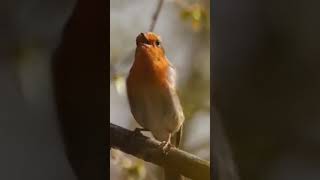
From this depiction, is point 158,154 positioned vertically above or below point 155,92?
below

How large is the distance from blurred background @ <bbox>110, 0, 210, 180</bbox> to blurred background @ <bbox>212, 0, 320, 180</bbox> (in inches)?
1.1

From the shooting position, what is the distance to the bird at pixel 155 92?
1.08 meters

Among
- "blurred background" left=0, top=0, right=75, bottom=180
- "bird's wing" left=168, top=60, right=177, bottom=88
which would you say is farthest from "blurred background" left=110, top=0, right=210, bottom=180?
"blurred background" left=0, top=0, right=75, bottom=180

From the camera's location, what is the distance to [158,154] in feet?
3.56

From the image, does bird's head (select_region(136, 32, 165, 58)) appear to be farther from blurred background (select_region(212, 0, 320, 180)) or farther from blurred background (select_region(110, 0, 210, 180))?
blurred background (select_region(212, 0, 320, 180))

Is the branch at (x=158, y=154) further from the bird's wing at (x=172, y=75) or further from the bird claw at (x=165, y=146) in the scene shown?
the bird's wing at (x=172, y=75)

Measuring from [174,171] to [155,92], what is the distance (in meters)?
0.17

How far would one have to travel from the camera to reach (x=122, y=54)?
1.06 metres

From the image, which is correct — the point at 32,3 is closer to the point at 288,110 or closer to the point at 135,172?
the point at 135,172

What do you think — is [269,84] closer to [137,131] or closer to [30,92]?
[137,131]

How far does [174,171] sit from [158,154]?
49 mm

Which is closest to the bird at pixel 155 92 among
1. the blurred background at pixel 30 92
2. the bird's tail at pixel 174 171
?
the bird's tail at pixel 174 171

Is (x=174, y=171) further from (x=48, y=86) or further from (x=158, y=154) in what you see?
(x=48, y=86)

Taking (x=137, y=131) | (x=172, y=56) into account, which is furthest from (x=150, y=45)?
(x=137, y=131)
